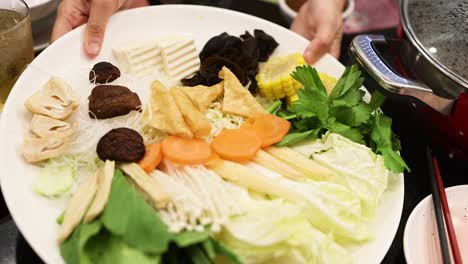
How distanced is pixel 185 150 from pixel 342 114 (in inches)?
22.9

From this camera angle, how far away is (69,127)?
149cm

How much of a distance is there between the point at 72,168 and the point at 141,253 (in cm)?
44

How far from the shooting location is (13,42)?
1.67 metres

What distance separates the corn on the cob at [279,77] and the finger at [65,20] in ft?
2.47

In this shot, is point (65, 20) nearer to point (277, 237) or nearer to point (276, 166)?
point (276, 166)

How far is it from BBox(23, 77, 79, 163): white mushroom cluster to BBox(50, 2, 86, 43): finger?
0.37 m

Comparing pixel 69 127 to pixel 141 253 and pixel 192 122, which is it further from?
pixel 141 253

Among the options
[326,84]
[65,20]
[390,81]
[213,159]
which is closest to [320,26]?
[326,84]

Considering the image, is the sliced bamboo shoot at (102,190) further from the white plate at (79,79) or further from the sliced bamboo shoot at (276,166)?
the sliced bamboo shoot at (276,166)

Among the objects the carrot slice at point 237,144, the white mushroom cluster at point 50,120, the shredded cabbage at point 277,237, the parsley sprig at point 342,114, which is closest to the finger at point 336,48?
the parsley sprig at point 342,114

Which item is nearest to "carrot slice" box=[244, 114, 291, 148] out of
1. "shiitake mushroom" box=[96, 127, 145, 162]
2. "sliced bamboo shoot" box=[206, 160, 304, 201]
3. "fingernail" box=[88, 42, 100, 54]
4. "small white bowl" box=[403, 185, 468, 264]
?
"sliced bamboo shoot" box=[206, 160, 304, 201]

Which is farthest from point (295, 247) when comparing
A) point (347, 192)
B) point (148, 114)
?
point (148, 114)

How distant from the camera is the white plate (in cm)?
125

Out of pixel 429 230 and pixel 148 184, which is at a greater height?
pixel 148 184
